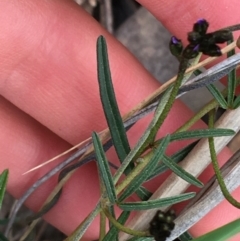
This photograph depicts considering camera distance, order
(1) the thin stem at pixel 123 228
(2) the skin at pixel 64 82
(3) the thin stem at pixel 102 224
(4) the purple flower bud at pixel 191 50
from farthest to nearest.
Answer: (2) the skin at pixel 64 82
(3) the thin stem at pixel 102 224
(1) the thin stem at pixel 123 228
(4) the purple flower bud at pixel 191 50

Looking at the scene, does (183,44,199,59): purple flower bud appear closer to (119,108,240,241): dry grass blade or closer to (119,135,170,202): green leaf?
(119,135,170,202): green leaf

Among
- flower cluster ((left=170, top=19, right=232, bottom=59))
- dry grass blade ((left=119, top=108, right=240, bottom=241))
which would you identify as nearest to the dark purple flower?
flower cluster ((left=170, top=19, right=232, bottom=59))

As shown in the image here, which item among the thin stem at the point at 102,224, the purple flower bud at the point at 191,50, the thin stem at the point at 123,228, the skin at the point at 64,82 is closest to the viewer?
the purple flower bud at the point at 191,50

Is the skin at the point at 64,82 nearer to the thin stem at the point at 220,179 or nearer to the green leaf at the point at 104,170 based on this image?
the thin stem at the point at 220,179

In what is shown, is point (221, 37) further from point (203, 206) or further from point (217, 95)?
point (203, 206)

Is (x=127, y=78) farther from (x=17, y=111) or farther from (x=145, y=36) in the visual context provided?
(x=145, y=36)

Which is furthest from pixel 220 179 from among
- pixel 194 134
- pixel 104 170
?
pixel 104 170

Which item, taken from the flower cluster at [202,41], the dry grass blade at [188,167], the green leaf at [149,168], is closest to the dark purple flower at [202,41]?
the flower cluster at [202,41]
